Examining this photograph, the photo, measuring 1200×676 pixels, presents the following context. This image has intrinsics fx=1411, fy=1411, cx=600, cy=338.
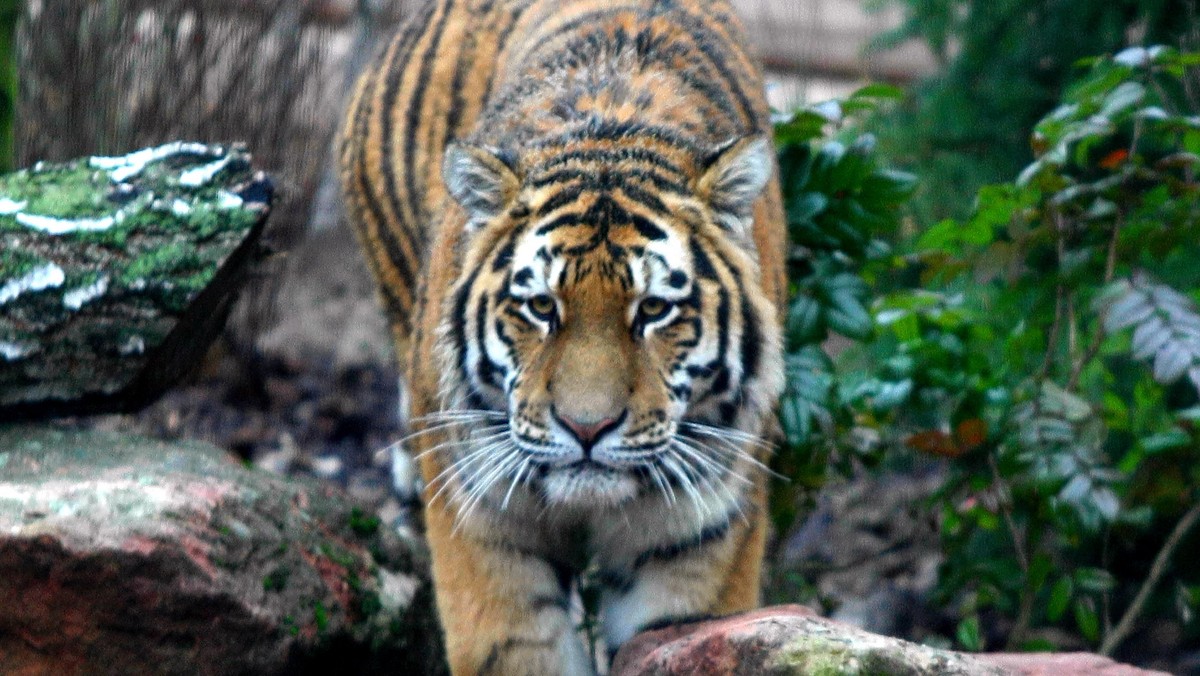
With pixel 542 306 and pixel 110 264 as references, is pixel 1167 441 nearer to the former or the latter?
pixel 542 306

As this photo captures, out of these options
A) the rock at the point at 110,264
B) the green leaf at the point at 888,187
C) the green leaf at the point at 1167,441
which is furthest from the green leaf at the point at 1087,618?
the rock at the point at 110,264

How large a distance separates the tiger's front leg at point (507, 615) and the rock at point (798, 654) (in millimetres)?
579

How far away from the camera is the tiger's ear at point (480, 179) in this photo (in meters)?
3.10

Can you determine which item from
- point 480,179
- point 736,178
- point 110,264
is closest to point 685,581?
point 736,178

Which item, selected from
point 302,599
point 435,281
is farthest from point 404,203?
point 302,599

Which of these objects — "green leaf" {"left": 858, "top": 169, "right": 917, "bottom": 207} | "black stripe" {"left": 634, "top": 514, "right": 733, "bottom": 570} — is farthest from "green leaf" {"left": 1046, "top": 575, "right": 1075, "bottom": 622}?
"black stripe" {"left": 634, "top": 514, "right": 733, "bottom": 570}

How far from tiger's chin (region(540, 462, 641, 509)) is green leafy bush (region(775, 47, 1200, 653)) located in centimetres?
92

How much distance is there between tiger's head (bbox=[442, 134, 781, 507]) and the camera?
9.46 feet

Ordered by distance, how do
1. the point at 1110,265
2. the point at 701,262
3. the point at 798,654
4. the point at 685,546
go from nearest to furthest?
the point at 798,654 < the point at 701,262 < the point at 685,546 < the point at 1110,265

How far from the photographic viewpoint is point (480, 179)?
10.3 ft

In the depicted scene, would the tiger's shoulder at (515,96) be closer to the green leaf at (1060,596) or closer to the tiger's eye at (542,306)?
the tiger's eye at (542,306)

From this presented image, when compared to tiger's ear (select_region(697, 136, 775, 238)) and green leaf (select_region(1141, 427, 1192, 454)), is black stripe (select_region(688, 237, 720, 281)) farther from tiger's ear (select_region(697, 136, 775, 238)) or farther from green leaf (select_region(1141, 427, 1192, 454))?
green leaf (select_region(1141, 427, 1192, 454))

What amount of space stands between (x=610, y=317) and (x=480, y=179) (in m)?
0.48

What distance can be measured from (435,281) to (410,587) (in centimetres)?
86
